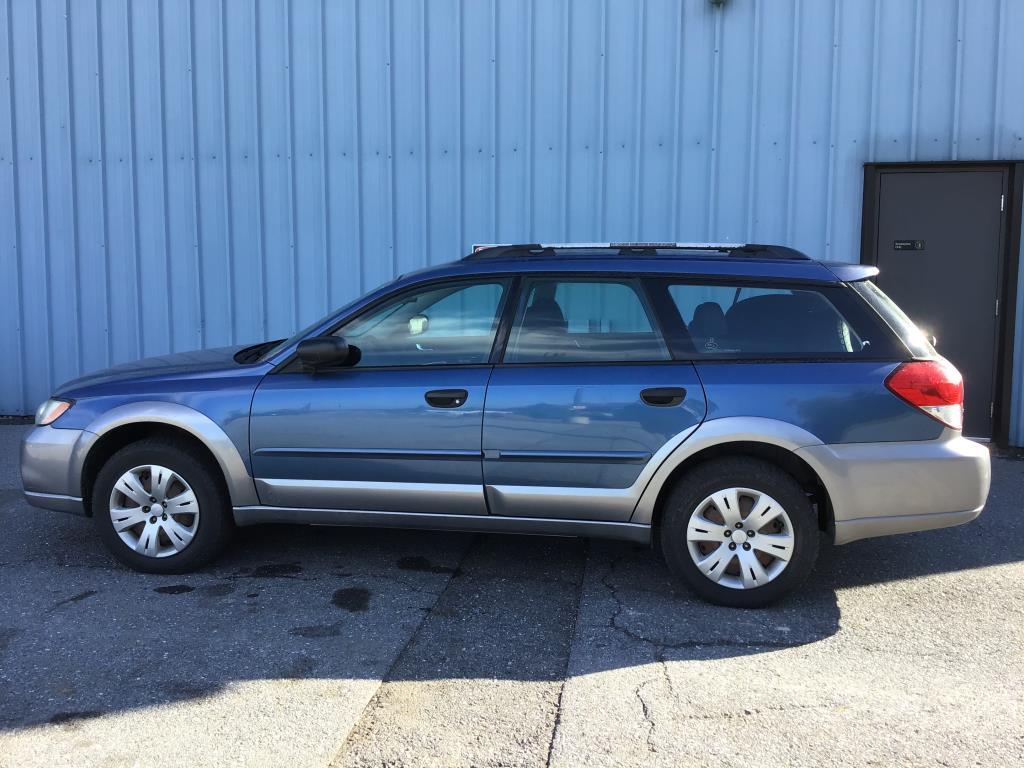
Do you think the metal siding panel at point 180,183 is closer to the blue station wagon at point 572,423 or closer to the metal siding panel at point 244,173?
the metal siding panel at point 244,173

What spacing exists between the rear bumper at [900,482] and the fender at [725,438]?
0.07 meters

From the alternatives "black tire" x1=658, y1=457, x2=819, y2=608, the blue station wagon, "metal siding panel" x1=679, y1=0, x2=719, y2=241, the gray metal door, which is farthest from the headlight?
the gray metal door

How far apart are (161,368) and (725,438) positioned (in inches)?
116

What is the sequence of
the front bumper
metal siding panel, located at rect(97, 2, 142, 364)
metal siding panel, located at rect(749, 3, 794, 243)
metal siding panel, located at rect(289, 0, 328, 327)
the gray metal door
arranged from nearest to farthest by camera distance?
the front bumper
the gray metal door
metal siding panel, located at rect(749, 3, 794, 243)
metal siding panel, located at rect(289, 0, 328, 327)
metal siding panel, located at rect(97, 2, 142, 364)

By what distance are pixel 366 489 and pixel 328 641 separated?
32.3 inches

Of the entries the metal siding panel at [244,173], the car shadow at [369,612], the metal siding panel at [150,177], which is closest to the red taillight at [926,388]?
the car shadow at [369,612]

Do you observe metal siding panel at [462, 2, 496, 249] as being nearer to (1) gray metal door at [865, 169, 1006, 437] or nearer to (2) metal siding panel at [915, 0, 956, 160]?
(1) gray metal door at [865, 169, 1006, 437]

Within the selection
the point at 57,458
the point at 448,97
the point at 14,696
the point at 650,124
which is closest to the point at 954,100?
the point at 650,124

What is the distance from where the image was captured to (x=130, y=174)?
8.80 metres

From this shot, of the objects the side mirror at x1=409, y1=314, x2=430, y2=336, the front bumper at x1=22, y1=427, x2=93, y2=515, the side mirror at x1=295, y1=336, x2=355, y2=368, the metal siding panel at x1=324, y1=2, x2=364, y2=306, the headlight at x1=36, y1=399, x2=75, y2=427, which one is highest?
the metal siding panel at x1=324, y1=2, x2=364, y2=306

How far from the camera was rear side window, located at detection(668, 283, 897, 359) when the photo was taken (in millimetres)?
4109

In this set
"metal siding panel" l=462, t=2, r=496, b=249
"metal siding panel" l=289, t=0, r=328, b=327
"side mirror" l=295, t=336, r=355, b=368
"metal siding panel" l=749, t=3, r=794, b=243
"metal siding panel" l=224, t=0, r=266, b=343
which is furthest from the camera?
"metal siding panel" l=224, t=0, r=266, b=343

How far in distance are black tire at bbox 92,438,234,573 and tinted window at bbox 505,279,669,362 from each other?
1.65 m

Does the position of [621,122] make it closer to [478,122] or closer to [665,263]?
[478,122]
